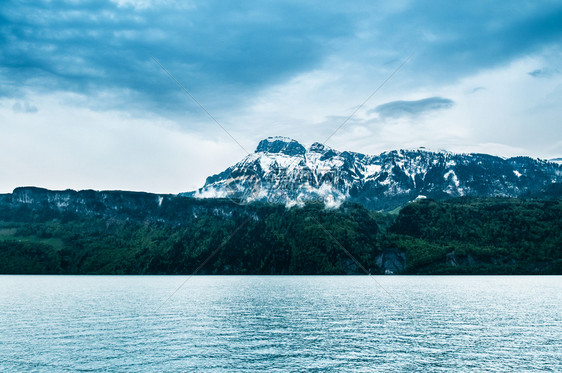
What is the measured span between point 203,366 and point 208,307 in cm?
8745

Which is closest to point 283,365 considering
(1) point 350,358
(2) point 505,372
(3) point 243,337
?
(1) point 350,358

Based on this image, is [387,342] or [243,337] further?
[243,337]

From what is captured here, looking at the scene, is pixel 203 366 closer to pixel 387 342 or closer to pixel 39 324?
pixel 387 342

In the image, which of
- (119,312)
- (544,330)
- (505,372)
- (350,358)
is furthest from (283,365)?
(119,312)

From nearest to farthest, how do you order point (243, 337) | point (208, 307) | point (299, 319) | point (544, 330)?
point (243, 337), point (544, 330), point (299, 319), point (208, 307)

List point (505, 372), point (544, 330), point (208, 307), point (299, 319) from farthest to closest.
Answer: point (208, 307) → point (299, 319) → point (544, 330) → point (505, 372)

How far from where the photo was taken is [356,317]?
5012 inches

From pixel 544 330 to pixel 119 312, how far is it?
11418cm

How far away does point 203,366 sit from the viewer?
70.1m

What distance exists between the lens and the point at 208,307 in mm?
155500

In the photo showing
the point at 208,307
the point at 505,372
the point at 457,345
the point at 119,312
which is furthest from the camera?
the point at 208,307

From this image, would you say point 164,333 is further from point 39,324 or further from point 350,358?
point 350,358

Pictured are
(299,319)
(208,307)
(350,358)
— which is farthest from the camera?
(208,307)

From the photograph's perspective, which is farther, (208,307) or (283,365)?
(208,307)
